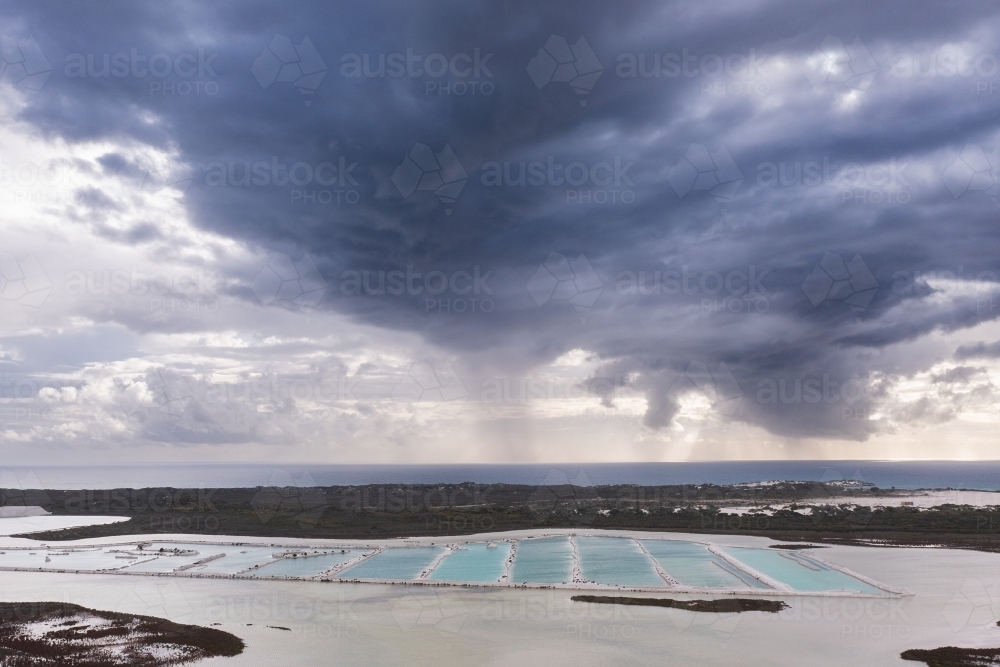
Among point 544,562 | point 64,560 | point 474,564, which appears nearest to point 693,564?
point 544,562

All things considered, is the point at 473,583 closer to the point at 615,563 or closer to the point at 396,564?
the point at 396,564

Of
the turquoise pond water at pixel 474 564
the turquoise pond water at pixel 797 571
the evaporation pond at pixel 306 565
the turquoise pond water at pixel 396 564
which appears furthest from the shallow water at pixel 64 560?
the turquoise pond water at pixel 797 571

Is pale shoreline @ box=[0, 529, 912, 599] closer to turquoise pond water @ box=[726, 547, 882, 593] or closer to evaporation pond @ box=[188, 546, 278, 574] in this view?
turquoise pond water @ box=[726, 547, 882, 593]

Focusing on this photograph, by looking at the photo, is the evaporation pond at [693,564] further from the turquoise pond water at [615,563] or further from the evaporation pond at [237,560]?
the evaporation pond at [237,560]

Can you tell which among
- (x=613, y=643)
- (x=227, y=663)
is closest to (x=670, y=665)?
(x=613, y=643)

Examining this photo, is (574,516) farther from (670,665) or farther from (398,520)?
(670,665)

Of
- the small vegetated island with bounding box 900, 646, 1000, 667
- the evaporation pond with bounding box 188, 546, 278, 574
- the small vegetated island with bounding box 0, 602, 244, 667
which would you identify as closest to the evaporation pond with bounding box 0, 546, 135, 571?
the evaporation pond with bounding box 188, 546, 278, 574
